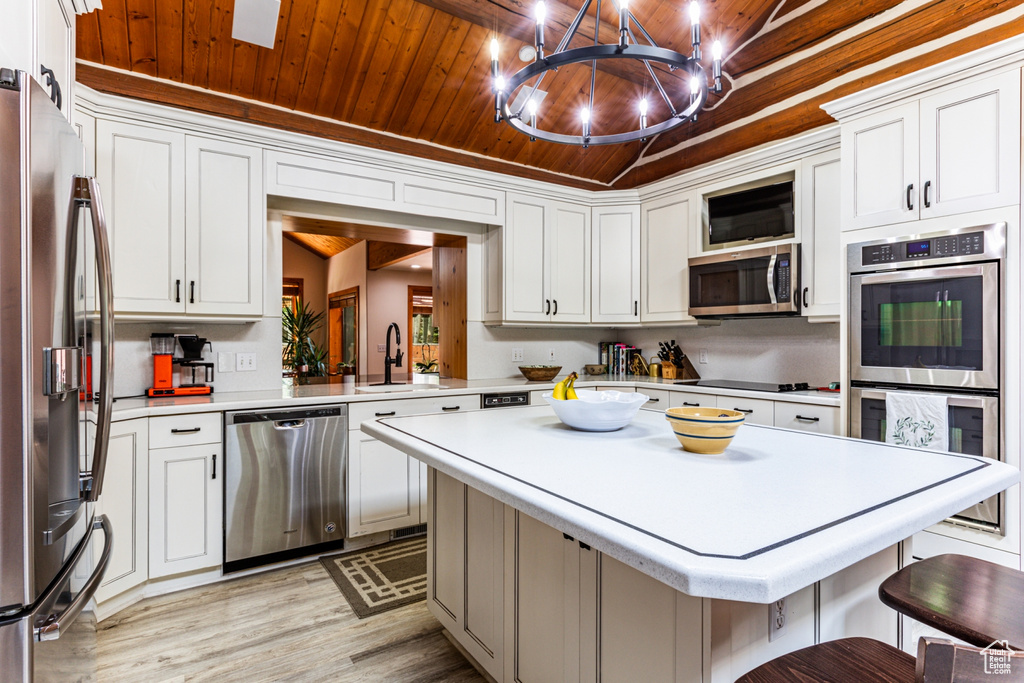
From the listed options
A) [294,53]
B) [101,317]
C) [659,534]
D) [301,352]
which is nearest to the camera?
[659,534]

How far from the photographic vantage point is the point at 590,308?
14.2 feet

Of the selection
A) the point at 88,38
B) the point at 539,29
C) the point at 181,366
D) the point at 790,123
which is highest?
the point at 88,38

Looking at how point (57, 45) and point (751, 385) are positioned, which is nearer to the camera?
point (57, 45)

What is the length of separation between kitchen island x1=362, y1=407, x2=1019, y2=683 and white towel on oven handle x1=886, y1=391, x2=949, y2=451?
1.11m

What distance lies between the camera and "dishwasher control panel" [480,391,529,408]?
3.48 metres

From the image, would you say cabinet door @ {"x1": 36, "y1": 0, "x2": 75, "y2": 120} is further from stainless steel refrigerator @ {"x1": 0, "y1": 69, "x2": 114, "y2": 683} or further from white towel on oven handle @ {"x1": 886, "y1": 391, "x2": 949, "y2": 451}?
white towel on oven handle @ {"x1": 886, "y1": 391, "x2": 949, "y2": 451}

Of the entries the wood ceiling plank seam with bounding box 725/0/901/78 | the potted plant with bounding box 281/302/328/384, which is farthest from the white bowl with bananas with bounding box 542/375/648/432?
the potted plant with bounding box 281/302/328/384

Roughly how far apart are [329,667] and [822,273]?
3.27 metres

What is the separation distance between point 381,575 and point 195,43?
3.12 metres

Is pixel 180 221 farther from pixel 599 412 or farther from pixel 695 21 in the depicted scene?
pixel 695 21

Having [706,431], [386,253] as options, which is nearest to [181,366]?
[706,431]

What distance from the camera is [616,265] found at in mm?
4312

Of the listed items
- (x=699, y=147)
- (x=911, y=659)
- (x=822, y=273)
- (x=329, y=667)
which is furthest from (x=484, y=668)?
(x=699, y=147)

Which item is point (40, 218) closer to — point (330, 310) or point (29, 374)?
point (29, 374)
